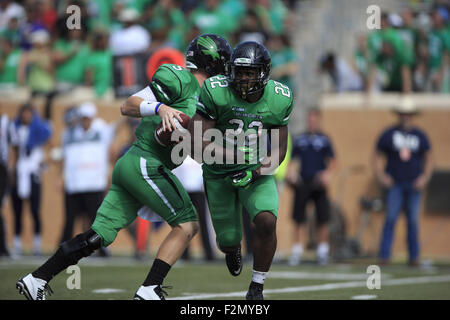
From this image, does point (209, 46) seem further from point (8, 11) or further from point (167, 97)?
point (8, 11)

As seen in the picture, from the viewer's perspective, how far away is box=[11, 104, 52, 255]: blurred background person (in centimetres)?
1295

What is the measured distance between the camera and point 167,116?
611 centimetres

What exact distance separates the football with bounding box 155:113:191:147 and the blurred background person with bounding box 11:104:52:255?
6.89 meters

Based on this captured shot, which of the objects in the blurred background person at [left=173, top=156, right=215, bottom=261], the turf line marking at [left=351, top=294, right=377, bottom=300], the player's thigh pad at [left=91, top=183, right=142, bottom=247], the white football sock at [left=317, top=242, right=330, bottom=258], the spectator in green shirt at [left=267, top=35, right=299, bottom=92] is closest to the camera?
the player's thigh pad at [left=91, top=183, right=142, bottom=247]

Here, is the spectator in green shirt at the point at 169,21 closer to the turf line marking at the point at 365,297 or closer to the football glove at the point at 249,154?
the turf line marking at the point at 365,297

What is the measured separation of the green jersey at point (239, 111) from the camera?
6.33 meters

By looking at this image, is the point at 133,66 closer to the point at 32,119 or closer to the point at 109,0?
the point at 32,119

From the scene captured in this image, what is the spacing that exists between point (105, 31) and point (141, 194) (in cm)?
903

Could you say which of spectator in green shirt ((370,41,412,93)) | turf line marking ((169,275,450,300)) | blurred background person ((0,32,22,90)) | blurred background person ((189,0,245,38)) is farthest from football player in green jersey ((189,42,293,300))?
blurred background person ((0,32,22,90))

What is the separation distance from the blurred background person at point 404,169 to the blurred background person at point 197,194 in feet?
7.53

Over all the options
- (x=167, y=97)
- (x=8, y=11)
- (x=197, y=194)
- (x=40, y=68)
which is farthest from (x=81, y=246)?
(x=8, y=11)

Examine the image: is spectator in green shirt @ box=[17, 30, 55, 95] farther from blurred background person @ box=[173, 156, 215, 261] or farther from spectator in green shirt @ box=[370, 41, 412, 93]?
spectator in green shirt @ box=[370, 41, 412, 93]

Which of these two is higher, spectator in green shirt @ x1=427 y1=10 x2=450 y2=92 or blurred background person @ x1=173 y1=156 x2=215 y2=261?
spectator in green shirt @ x1=427 y1=10 x2=450 y2=92
